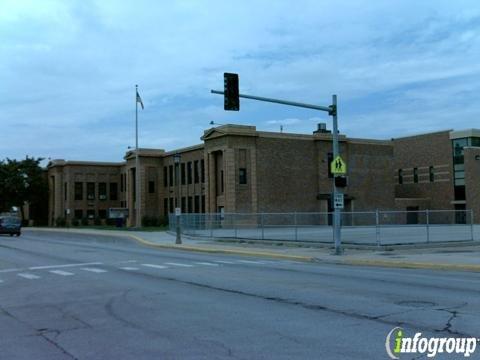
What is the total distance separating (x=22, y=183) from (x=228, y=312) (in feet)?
290

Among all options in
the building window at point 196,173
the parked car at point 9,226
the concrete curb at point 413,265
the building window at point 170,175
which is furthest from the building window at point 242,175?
the concrete curb at point 413,265

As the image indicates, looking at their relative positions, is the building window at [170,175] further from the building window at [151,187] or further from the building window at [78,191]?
the building window at [78,191]

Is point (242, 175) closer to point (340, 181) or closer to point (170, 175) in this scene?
point (170, 175)

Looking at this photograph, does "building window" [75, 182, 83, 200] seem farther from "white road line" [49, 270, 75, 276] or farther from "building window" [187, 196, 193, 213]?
"white road line" [49, 270, 75, 276]

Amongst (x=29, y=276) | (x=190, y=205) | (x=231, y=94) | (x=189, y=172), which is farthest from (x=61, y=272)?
(x=190, y=205)

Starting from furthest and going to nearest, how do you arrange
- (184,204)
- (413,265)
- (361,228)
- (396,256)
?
(184,204) < (361,228) < (396,256) < (413,265)

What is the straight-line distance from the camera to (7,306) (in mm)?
11742

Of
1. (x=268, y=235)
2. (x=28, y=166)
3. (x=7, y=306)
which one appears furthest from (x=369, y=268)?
(x=28, y=166)

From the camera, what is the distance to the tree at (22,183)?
90062 millimetres

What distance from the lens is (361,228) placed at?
3216 centimetres

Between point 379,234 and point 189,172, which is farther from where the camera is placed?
point 189,172

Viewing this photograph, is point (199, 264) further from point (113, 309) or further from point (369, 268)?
point (113, 309)

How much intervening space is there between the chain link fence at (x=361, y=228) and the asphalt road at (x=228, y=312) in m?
11.3

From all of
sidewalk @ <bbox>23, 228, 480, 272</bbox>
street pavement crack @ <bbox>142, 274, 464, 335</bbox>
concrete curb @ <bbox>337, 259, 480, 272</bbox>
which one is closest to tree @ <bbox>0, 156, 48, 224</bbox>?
sidewalk @ <bbox>23, 228, 480, 272</bbox>
